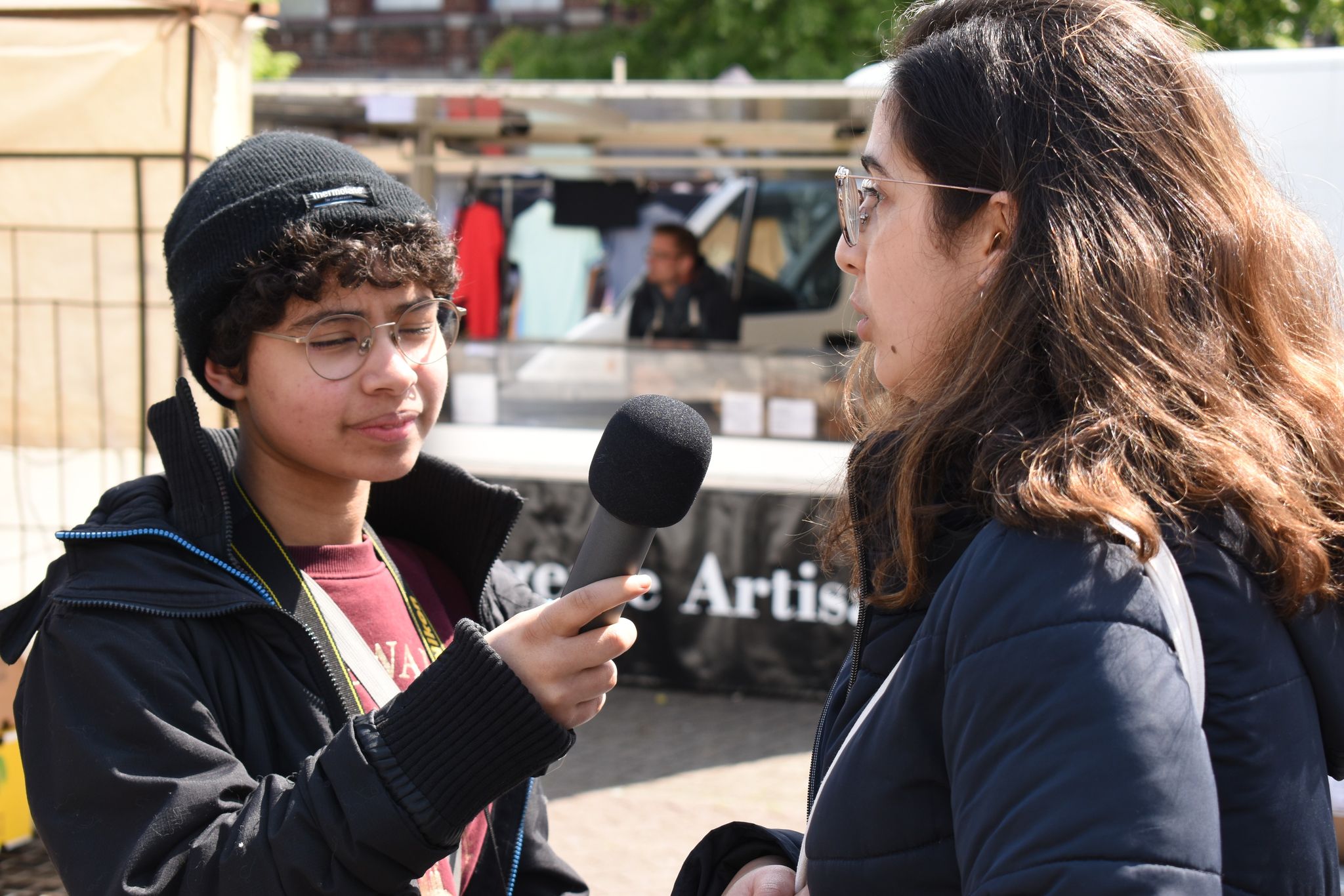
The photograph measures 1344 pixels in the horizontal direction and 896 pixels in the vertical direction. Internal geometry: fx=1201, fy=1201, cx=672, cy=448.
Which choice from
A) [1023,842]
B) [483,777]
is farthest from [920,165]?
[483,777]

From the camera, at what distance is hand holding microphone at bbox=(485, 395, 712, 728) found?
4.42 ft

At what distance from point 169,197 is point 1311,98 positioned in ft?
13.2

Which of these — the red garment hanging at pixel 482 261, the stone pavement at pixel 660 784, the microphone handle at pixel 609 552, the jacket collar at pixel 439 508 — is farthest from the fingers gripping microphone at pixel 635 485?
the red garment hanging at pixel 482 261

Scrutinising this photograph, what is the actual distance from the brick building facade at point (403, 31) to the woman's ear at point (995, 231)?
2435cm

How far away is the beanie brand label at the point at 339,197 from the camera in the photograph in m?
1.73

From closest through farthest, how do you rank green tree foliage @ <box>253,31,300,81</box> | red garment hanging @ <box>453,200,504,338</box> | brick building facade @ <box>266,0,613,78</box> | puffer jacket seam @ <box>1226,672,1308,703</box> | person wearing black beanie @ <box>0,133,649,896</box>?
1. puffer jacket seam @ <box>1226,672,1308,703</box>
2. person wearing black beanie @ <box>0,133,649,896</box>
3. red garment hanging @ <box>453,200,504,338</box>
4. green tree foliage @ <box>253,31,300,81</box>
5. brick building facade @ <box>266,0,613,78</box>

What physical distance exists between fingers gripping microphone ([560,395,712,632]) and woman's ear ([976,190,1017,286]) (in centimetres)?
40

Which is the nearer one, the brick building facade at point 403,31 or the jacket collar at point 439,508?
the jacket collar at point 439,508

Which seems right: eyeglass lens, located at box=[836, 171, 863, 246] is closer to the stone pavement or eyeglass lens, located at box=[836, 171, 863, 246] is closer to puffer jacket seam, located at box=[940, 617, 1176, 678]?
puffer jacket seam, located at box=[940, 617, 1176, 678]

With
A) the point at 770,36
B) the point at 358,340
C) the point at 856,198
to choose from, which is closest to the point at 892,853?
the point at 856,198

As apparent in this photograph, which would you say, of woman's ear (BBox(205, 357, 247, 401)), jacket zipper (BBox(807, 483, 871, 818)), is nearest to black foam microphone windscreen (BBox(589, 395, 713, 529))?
jacket zipper (BBox(807, 483, 871, 818))

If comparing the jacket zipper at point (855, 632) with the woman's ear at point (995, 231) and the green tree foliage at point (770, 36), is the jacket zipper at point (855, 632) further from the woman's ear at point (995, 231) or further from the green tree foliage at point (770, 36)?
the green tree foliage at point (770, 36)

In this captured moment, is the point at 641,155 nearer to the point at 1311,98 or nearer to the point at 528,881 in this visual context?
the point at 1311,98

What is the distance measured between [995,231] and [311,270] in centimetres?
Answer: 96
